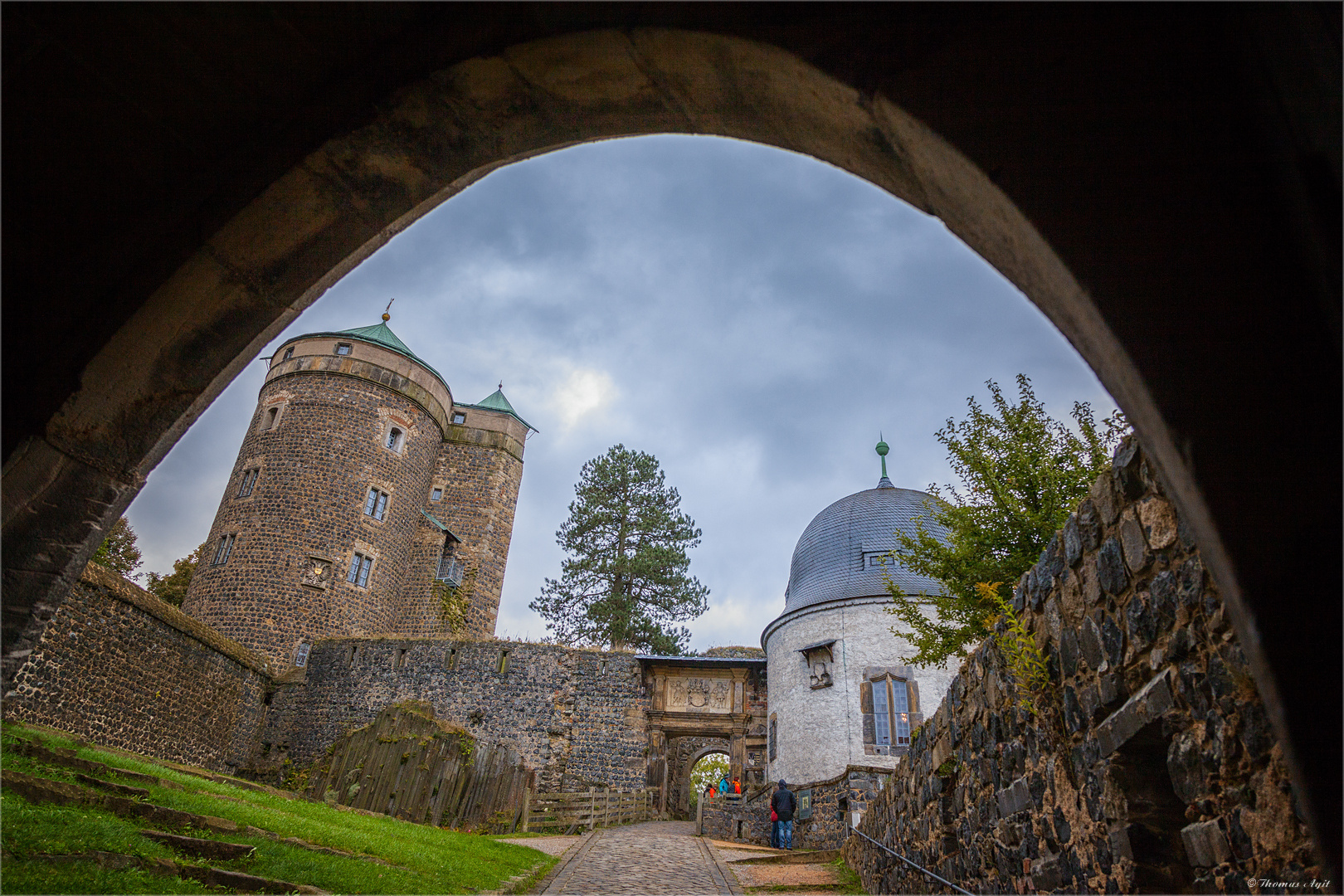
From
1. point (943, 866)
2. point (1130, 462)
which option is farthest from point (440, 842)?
point (1130, 462)

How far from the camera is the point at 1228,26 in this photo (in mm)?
1224

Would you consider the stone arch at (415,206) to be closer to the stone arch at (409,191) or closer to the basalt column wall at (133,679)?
the stone arch at (409,191)

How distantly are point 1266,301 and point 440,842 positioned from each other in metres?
10.9

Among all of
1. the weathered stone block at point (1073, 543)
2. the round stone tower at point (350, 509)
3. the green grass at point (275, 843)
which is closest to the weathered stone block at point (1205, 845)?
the weathered stone block at point (1073, 543)

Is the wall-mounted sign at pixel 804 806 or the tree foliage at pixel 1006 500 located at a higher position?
the tree foliage at pixel 1006 500

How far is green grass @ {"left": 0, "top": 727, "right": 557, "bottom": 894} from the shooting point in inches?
192

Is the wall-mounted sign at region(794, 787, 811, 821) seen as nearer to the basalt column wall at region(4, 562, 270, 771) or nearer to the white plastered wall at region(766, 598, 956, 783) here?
the white plastered wall at region(766, 598, 956, 783)

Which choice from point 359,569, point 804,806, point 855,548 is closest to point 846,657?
point 855,548

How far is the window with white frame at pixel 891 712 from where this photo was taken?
1639 centimetres

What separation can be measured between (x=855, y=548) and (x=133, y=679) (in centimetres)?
1612

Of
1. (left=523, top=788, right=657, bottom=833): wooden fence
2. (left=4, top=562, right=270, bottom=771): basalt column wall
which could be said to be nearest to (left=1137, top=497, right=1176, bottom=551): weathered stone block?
(left=4, top=562, right=270, bottom=771): basalt column wall

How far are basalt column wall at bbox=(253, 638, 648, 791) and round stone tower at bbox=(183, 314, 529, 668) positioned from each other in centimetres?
207

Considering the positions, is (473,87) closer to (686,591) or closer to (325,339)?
(325,339)

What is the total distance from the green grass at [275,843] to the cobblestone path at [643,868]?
2.13 feet
